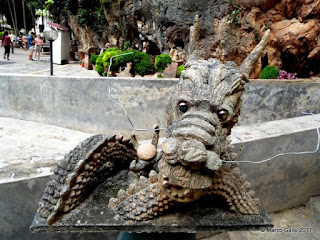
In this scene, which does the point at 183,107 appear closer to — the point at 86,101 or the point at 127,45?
the point at 86,101

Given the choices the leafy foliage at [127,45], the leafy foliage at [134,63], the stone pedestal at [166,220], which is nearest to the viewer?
the stone pedestal at [166,220]

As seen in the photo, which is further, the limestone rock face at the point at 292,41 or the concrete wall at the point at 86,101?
the limestone rock face at the point at 292,41

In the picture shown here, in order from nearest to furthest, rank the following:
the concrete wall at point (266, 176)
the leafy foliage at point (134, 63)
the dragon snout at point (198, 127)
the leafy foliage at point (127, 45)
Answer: the dragon snout at point (198, 127), the concrete wall at point (266, 176), the leafy foliage at point (134, 63), the leafy foliage at point (127, 45)

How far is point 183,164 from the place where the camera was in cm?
91

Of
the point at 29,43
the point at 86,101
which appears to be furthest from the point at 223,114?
the point at 29,43

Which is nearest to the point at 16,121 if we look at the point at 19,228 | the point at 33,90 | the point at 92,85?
the point at 33,90

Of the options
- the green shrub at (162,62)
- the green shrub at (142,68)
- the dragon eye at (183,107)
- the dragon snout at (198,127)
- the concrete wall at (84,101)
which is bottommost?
the concrete wall at (84,101)

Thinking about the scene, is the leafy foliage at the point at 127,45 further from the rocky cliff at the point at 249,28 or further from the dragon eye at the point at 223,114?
the dragon eye at the point at 223,114

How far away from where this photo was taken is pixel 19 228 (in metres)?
1.62

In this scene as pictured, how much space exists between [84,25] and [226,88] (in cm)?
1282

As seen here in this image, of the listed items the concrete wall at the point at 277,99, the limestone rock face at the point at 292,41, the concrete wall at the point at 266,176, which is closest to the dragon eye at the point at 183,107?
the concrete wall at the point at 266,176

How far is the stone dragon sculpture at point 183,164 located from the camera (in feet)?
3.05

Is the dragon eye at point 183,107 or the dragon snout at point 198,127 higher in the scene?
the dragon eye at point 183,107

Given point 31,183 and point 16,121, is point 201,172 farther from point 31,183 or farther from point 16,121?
point 16,121
